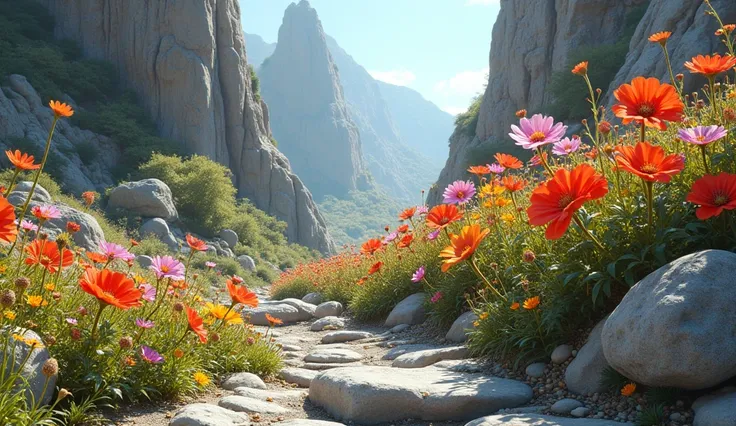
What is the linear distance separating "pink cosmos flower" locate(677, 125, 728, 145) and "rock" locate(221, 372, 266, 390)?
289 cm

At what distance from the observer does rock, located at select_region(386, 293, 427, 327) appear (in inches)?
236

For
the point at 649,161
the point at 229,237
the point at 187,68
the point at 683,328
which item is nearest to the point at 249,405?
the point at 683,328

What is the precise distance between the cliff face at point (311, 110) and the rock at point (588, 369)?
134 metres

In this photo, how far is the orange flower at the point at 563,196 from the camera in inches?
86.7

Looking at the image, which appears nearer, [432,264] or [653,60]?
[432,264]

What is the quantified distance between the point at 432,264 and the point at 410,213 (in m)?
0.98

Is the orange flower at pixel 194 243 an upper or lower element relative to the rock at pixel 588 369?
upper

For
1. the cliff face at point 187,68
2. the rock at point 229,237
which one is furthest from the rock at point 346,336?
the cliff face at point 187,68

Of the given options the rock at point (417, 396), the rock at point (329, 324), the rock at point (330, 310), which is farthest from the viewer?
the rock at point (330, 310)

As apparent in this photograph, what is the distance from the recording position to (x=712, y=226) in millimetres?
2754

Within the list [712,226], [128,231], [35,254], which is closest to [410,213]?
[712,226]

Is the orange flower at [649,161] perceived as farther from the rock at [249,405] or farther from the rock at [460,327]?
the rock at [460,327]

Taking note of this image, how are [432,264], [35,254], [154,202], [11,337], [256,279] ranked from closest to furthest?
[11,337] → [35,254] → [432,264] → [154,202] → [256,279]

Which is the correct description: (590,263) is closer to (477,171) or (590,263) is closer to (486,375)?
(486,375)
